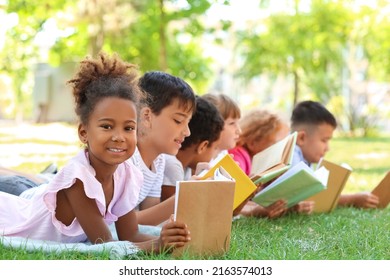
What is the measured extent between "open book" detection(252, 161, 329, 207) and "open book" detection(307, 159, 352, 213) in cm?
27

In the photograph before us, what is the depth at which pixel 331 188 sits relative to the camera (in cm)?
337

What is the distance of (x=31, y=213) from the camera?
2184 millimetres

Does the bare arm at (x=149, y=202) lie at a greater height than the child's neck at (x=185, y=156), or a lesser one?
lesser

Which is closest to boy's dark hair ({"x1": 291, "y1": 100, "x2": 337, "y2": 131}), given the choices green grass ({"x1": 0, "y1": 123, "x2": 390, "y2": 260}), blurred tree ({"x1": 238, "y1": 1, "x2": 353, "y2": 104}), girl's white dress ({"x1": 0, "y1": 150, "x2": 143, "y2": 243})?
green grass ({"x1": 0, "y1": 123, "x2": 390, "y2": 260})

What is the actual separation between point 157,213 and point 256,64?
482 inches

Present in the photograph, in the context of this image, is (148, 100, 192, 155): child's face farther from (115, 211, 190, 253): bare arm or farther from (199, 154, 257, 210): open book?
(115, 211, 190, 253): bare arm

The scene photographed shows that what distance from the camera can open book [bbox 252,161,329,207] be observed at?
2742 millimetres

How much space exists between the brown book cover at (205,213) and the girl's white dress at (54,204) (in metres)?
0.29

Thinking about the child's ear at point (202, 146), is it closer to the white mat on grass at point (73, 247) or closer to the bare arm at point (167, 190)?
the bare arm at point (167, 190)

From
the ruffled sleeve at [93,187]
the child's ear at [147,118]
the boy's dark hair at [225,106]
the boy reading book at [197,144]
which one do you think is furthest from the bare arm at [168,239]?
the boy's dark hair at [225,106]

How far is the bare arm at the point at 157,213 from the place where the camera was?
244 cm

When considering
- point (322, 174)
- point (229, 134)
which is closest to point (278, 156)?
point (322, 174)
